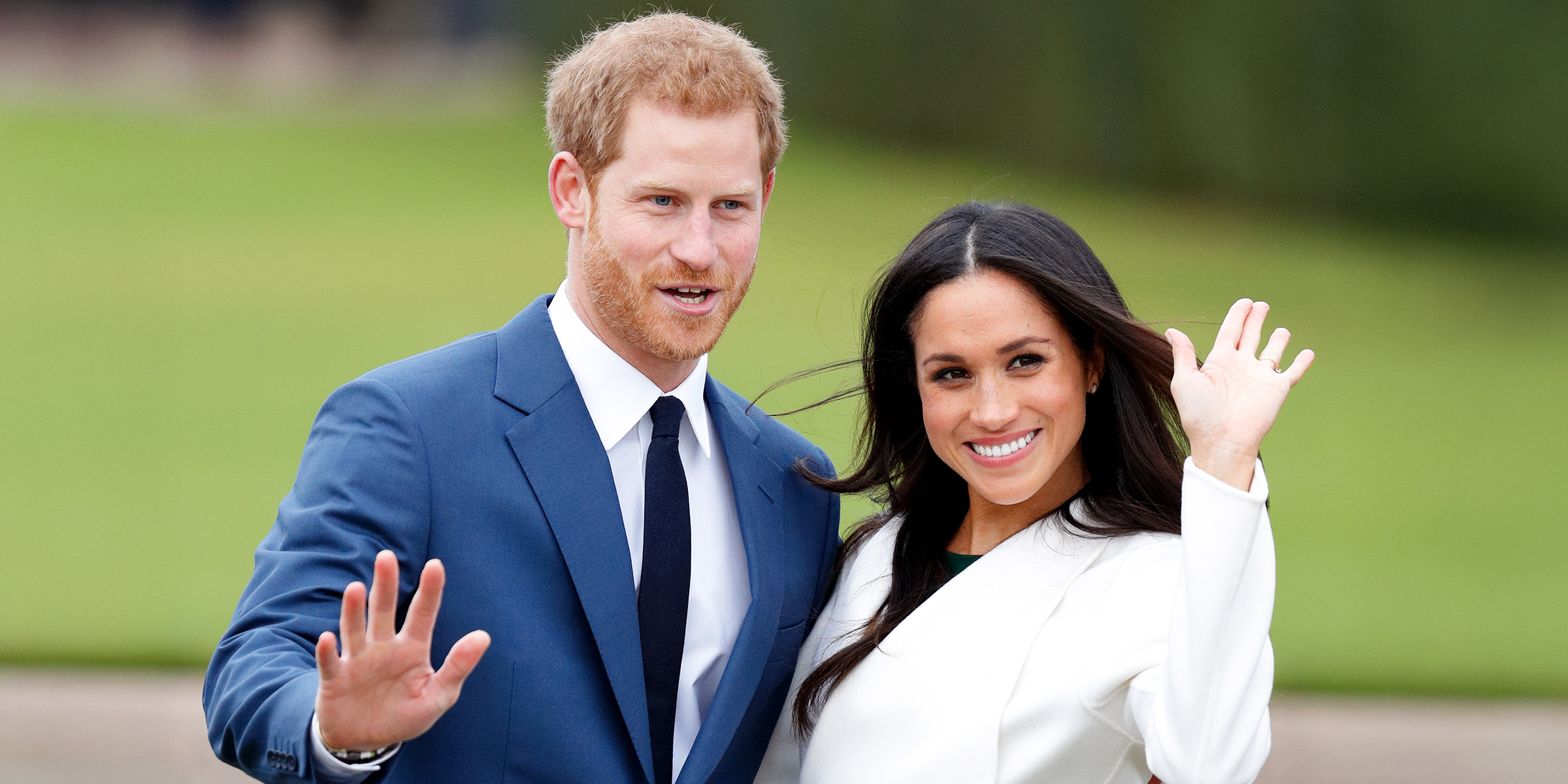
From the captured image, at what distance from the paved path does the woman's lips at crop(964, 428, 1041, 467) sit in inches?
137

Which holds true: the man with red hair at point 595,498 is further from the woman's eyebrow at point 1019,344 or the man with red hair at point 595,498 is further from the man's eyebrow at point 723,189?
the woman's eyebrow at point 1019,344

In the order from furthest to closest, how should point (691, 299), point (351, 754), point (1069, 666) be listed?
point (691, 299), point (1069, 666), point (351, 754)

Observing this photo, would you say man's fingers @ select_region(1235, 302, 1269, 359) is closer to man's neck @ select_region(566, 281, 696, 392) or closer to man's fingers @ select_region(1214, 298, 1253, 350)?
man's fingers @ select_region(1214, 298, 1253, 350)

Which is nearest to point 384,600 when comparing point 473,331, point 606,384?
point 606,384

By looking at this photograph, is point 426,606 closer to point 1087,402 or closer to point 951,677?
point 951,677

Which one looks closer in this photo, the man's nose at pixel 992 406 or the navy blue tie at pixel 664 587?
the navy blue tie at pixel 664 587

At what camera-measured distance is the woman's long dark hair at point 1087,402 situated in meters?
2.31

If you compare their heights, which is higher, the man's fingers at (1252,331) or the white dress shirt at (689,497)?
the man's fingers at (1252,331)

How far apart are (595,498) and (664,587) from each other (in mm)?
178

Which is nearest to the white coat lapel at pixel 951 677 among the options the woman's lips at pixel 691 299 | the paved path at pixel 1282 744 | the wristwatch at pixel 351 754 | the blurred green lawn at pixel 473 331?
the woman's lips at pixel 691 299

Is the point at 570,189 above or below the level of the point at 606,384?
above

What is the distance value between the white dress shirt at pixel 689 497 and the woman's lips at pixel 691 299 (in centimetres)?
13

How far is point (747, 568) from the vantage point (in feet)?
7.61

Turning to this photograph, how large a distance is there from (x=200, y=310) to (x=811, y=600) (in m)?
8.86
